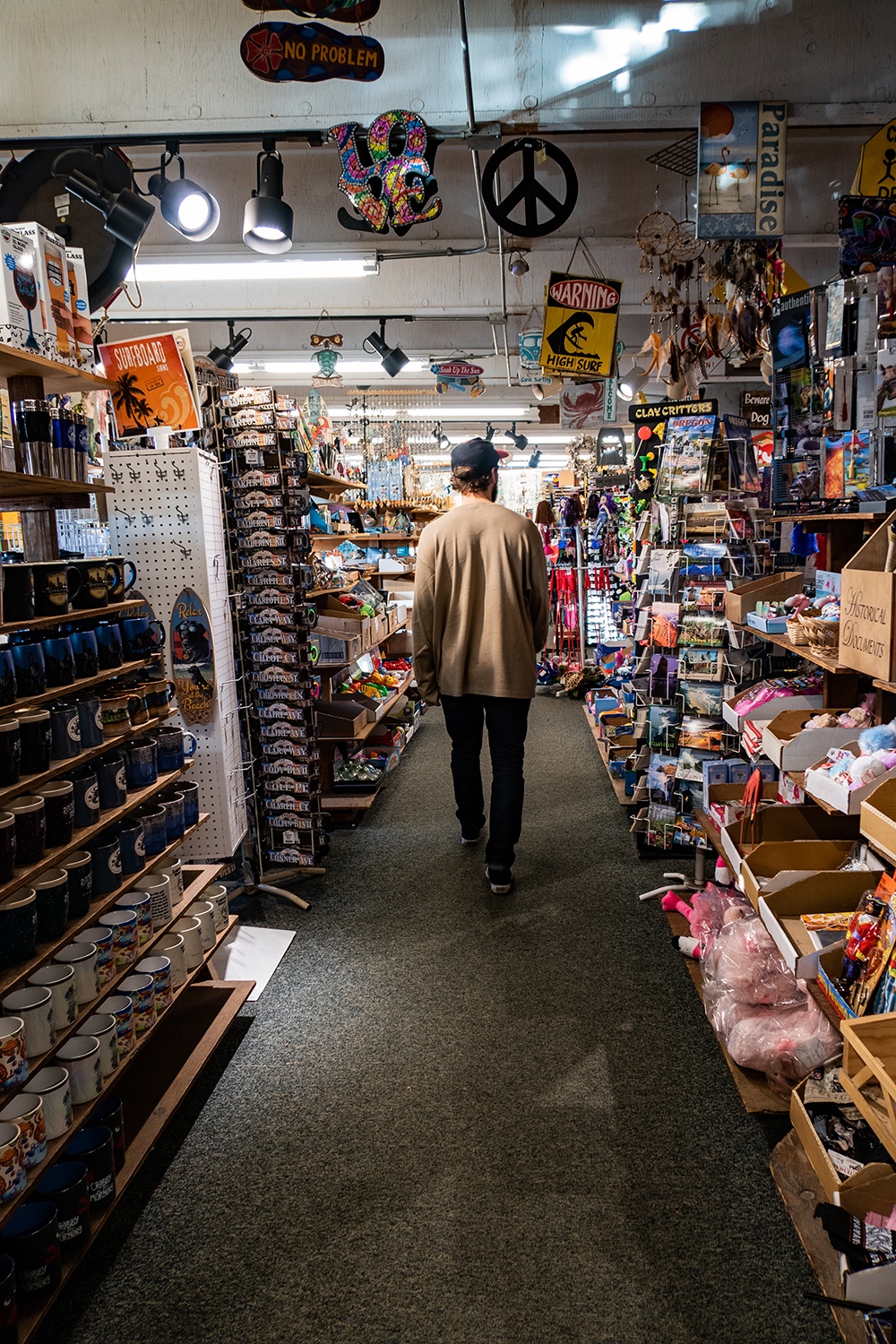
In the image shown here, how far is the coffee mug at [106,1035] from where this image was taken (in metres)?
2.19

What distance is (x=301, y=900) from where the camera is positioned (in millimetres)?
4012


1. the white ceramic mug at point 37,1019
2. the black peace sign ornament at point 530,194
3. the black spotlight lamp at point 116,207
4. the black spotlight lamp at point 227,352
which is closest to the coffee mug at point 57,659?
the white ceramic mug at point 37,1019

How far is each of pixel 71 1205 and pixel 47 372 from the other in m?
1.98

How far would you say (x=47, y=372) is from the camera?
85.6 inches

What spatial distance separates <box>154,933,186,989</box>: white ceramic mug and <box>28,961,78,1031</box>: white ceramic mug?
554mm

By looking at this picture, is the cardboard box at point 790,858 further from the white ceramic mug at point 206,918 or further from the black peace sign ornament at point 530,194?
the black peace sign ornament at point 530,194

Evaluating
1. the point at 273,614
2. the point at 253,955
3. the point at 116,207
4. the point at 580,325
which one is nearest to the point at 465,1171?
the point at 253,955

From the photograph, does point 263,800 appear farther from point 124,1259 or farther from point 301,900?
point 124,1259

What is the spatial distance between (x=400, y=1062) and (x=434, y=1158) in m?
0.47

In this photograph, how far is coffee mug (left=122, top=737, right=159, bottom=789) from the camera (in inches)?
101

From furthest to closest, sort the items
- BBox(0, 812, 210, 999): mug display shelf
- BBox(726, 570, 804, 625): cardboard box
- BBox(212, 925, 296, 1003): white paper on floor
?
BBox(212, 925, 296, 1003): white paper on floor → BBox(726, 570, 804, 625): cardboard box → BBox(0, 812, 210, 999): mug display shelf

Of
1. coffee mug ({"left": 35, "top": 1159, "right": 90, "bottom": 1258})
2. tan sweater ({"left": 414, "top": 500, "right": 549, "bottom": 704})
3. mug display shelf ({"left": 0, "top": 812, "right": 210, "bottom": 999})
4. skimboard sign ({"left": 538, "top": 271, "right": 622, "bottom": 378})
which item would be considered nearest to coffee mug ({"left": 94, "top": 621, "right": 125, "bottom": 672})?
mug display shelf ({"left": 0, "top": 812, "right": 210, "bottom": 999})

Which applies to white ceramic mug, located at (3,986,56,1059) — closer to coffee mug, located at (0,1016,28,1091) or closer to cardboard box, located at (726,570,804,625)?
coffee mug, located at (0,1016,28,1091)

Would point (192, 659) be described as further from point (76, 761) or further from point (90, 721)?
point (76, 761)
